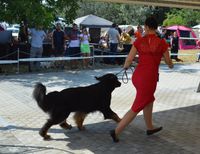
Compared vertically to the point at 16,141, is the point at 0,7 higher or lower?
higher

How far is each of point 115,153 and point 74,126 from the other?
1.56 meters

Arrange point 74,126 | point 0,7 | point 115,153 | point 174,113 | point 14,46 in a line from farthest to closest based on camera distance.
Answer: point 14,46 < point 174,113 < point 74,126 < point 0,7 < point 115,153

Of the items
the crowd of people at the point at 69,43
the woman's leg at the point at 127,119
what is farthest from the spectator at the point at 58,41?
the woman's leg at the point at 127,119

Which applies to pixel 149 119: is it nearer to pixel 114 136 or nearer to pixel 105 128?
pixel 114 136

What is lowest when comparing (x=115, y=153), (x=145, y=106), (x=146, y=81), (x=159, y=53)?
(x=115, y=153)

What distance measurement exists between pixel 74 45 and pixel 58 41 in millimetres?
691

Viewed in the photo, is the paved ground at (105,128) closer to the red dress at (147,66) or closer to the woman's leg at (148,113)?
the woman's leg at (148,113)

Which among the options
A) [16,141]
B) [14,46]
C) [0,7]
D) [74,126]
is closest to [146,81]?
[74,126]

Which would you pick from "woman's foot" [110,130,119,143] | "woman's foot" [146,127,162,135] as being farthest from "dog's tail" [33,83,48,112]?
"woman's foot" [146,127,162,135]

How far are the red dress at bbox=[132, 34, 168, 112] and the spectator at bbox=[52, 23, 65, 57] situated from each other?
393 inches

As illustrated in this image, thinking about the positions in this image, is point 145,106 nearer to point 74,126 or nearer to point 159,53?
point 159,53

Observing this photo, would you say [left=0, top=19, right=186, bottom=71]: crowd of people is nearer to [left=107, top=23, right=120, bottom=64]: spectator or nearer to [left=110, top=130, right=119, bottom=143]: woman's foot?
[left=107, top=23, right=120, bottom=64]: spectator

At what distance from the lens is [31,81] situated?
12180 millimetres

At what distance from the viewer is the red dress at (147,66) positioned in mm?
5969
